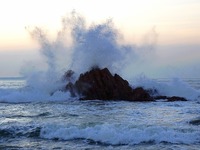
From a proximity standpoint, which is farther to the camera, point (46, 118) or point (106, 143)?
point (46, 118)

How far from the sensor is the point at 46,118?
22859 millimetres

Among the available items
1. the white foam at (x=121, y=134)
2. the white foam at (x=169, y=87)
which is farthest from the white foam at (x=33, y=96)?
the white foam at (x=121, y=134)

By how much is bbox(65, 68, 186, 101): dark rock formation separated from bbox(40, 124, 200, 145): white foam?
18.8m

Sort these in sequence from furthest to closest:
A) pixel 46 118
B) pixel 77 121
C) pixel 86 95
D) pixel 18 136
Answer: pixel 86 95 → pixel 46 118 → pixel 77 121 → pixel 18 136

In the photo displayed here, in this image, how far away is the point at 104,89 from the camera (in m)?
37.9

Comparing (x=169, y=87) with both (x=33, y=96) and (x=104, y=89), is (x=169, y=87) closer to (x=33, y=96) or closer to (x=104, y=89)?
(x=104, y=89)

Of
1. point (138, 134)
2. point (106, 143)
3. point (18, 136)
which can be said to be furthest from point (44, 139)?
point (138, 134)

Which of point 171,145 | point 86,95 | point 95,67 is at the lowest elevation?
point 171,145

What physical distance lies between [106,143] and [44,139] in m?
3.11

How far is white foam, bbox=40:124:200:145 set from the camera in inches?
643

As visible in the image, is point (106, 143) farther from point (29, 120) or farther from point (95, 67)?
point (95, 67)

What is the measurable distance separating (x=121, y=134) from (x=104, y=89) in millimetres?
21073

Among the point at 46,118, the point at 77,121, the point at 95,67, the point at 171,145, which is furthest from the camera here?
the point at 95,67

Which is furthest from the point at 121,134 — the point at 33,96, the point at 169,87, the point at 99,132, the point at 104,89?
the point at 169,87
